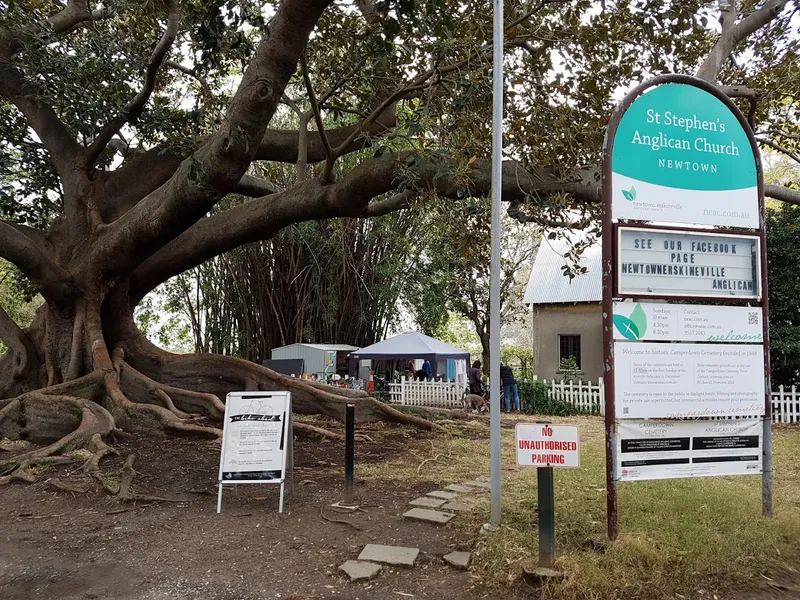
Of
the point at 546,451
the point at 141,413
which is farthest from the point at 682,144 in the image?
the point at 141,413

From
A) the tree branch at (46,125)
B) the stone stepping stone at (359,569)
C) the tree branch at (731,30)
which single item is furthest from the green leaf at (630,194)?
the tree branch at (46,125)

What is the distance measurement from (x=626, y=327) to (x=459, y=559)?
7.11 feet

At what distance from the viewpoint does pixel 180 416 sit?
9172mm

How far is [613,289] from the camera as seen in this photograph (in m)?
5.05

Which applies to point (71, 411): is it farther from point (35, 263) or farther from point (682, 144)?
point (682, 144)

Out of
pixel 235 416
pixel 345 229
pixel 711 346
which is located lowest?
pixel 235 416

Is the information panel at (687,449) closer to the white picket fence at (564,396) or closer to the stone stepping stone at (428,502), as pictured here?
the stone stepping stone at (428,502)

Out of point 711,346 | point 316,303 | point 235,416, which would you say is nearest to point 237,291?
point 316,303

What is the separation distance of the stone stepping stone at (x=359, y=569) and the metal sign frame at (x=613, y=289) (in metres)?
1.74

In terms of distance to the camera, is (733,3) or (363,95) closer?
(733,3)

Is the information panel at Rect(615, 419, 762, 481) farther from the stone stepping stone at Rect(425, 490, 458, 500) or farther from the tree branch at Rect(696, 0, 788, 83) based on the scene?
the tree branch at Rect(696, 0, 788, 83)

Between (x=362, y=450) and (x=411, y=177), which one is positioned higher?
(x=411, y=177)

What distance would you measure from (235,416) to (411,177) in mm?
3518

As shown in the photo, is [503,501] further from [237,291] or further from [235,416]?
[237,291]
